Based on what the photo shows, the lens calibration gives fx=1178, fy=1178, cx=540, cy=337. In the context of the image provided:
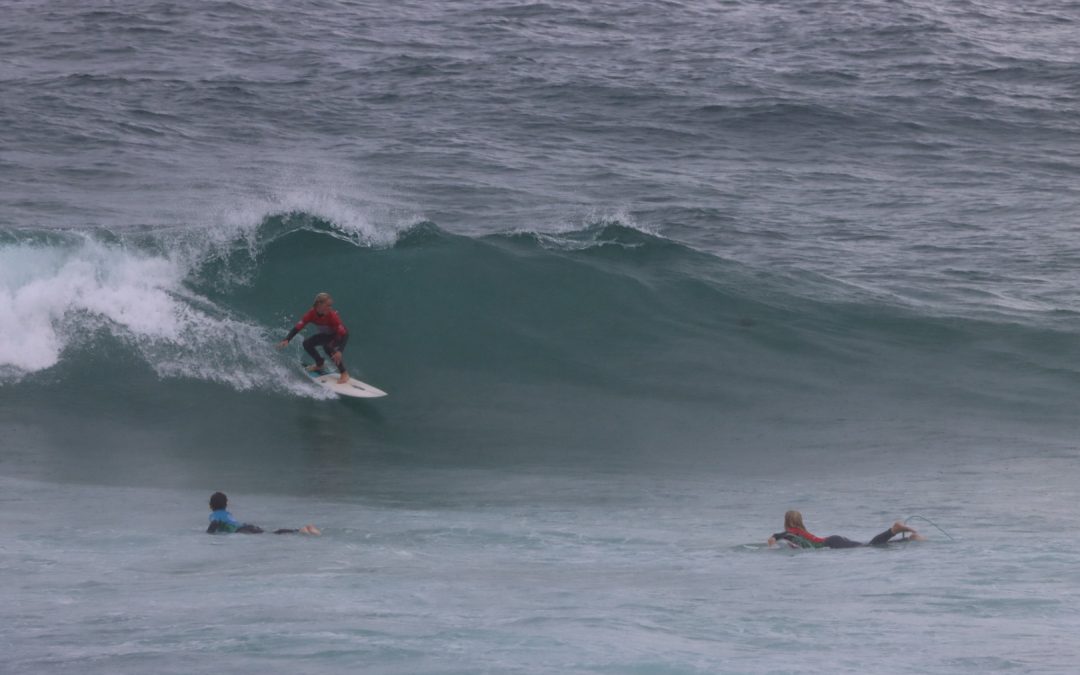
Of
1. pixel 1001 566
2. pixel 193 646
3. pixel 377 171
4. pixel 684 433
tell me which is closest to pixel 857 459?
pixel 684 433

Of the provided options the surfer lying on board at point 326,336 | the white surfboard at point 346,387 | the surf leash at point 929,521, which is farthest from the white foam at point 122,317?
the surf leash at point 929,521

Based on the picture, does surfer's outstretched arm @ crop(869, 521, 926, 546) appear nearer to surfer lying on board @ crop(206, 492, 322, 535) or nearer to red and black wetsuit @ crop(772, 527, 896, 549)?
red and black wetsuit @ crop(772, 527, 896, 549)

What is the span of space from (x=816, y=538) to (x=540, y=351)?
678 cm

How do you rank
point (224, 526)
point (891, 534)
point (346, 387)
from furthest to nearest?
point (346, 387) → point (224, 526) → point (891, 534)

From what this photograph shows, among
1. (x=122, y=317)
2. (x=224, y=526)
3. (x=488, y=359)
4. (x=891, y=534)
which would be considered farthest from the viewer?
(x=488, y=359)

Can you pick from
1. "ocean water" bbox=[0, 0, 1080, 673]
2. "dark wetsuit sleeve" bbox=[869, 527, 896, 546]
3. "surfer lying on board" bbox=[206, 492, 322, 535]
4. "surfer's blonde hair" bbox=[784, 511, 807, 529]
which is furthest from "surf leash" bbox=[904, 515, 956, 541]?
"surfer lying on board" bbox=[206, 492, 322, 535]

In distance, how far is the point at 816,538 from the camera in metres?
9.43

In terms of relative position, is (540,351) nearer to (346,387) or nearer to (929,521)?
(346,387)

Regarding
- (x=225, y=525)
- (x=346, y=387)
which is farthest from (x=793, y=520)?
(x=346, y=387)

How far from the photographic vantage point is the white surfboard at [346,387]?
548 inches

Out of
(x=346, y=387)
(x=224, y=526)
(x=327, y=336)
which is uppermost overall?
(x=327, y=336)

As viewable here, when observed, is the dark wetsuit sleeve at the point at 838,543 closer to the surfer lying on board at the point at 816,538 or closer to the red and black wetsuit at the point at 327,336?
the surfer lying on board at the point at 816,538

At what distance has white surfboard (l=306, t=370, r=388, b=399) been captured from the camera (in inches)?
548

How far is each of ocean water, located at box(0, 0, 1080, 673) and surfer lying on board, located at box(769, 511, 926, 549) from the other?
0.16 meters
